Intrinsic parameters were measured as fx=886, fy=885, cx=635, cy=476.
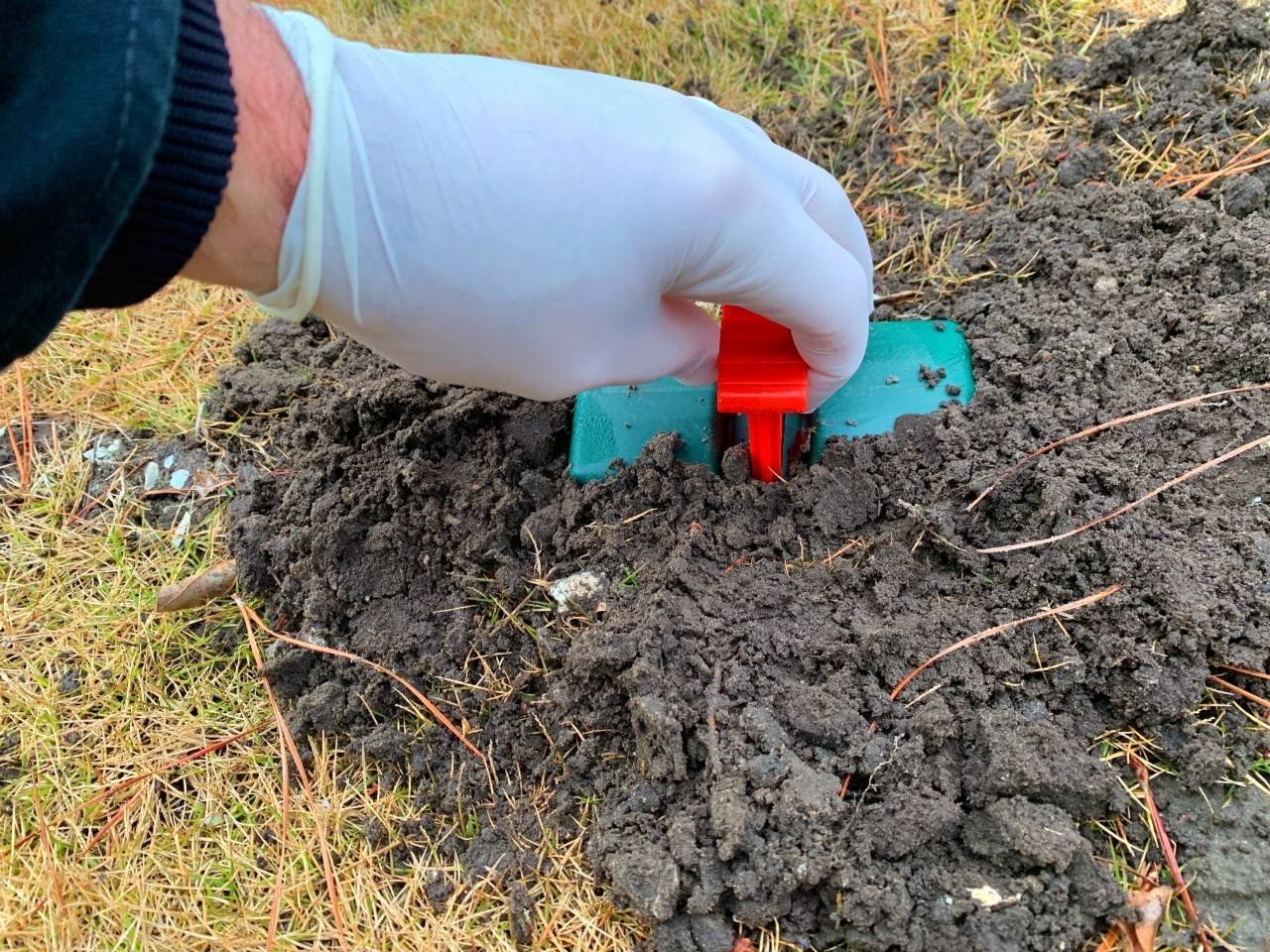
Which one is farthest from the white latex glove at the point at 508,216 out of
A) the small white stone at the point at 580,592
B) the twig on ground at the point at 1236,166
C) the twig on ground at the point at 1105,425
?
the twig on ground at the point at 1236,166

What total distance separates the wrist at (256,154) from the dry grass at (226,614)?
30.0 inches

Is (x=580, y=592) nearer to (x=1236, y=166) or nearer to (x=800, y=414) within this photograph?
(x=800, y=414)

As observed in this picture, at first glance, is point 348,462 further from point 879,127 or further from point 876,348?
point 879,127

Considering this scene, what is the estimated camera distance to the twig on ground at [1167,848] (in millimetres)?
1121

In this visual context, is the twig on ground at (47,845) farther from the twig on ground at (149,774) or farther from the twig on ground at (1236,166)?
the twig on ground at (1236,166)

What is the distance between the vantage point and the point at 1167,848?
117 cm

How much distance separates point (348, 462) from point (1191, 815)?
1476 millimetres

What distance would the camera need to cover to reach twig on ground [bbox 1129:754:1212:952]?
44.1 inches

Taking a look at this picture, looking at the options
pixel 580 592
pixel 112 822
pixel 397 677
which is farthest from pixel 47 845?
pixel 580 592

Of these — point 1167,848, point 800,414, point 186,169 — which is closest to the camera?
point 186,169

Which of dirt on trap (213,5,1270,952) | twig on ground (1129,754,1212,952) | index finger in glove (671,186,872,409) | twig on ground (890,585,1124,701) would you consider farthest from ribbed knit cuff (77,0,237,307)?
twig on ground (1129,754,1212,952)

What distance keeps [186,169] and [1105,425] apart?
1.36m

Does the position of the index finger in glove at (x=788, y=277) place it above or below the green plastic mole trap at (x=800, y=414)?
above

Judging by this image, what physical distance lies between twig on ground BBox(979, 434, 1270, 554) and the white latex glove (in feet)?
1.77
